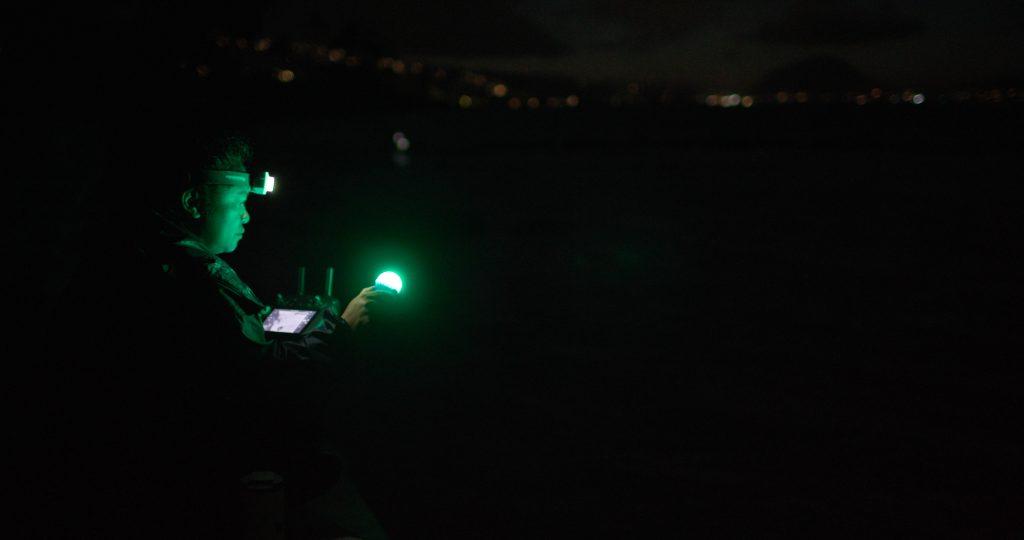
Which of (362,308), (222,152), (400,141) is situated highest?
(400,141)

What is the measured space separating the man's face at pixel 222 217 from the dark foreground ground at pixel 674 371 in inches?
17.1

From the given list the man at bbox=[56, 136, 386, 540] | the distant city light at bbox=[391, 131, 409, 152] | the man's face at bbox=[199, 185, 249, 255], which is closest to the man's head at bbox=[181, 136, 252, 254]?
the man's face at bbox=[199, 185, 249, 255]

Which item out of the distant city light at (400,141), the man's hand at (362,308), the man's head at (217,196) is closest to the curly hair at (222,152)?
the man's head at (217,196)

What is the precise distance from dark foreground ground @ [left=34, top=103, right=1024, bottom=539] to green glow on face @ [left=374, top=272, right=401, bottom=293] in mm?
61

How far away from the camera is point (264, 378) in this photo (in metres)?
1.85

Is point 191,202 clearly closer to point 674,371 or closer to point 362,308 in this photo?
point 362,308

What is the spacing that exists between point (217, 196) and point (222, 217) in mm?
53

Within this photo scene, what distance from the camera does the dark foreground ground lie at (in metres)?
4.04

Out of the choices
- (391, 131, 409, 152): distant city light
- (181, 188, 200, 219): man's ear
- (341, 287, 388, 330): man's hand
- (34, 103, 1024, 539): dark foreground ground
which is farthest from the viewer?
(391, 131, 409, 152): distant city light

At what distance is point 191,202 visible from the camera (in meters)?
1.98

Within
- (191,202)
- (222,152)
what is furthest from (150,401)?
(222,152)

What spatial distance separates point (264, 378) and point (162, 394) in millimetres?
221

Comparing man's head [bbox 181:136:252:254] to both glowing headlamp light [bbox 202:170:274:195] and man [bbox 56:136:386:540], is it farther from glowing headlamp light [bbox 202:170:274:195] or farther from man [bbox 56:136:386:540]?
man [bbox 56:136:386:540]

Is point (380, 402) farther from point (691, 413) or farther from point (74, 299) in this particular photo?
point (74, 299)
